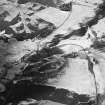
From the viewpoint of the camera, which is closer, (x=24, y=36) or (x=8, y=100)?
(x=8, y=100)

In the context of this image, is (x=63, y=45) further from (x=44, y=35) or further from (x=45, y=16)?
(x=45, y=16)

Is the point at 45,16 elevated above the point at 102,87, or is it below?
above

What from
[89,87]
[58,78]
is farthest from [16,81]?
[89,87]

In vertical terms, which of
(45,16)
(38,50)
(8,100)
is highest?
(45,16)

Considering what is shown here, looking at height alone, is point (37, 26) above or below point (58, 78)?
above

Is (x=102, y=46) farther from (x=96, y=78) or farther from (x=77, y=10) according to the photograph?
(x=77, y=10)

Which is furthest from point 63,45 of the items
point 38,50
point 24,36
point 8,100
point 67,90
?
point 8,100

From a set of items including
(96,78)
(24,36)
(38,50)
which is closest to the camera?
(96,78)

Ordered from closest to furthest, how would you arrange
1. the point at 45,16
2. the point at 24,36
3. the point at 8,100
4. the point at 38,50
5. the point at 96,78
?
the point at 8,100 → the point at 96,78 → the point at 38,50 → the point at 24,36 → the point at 45,16

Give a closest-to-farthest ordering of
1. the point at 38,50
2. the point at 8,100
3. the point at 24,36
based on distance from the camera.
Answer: the point at 8,100
the point at 38,50
the point at 24,36
